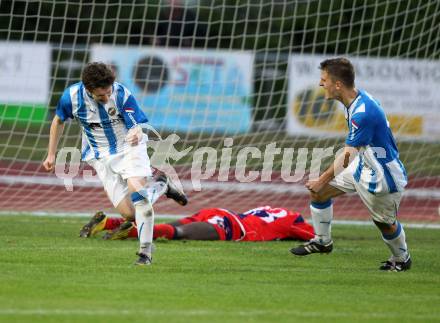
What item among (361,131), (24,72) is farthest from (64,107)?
(24,72)

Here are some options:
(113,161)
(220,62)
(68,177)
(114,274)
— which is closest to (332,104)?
(220,62)

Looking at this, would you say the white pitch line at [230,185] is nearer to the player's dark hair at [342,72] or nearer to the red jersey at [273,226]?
the red jersey at [273,226]

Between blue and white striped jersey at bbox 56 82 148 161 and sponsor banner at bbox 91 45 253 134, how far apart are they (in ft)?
24.6

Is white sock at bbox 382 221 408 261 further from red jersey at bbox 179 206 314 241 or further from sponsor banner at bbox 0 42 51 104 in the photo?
sponsor banner at bbox 0 42 51 104

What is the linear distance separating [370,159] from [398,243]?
80 cm

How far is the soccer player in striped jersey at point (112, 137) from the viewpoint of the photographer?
8633 millimetres

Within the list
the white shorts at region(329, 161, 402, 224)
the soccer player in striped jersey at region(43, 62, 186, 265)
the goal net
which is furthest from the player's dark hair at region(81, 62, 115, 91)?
the goal net

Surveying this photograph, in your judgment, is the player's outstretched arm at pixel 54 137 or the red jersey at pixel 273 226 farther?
the red jersey at pixel 273 226

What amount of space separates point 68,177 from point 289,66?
550 cm

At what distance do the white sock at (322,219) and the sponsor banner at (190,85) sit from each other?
7751 mm

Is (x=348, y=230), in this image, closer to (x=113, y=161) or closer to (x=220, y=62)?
(x=113, y=161)

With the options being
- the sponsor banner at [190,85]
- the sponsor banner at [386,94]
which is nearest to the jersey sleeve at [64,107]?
the sponsor banner at [190,85]

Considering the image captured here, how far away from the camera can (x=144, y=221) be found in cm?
855

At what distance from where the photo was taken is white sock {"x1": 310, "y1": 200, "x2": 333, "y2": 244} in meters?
9.52
